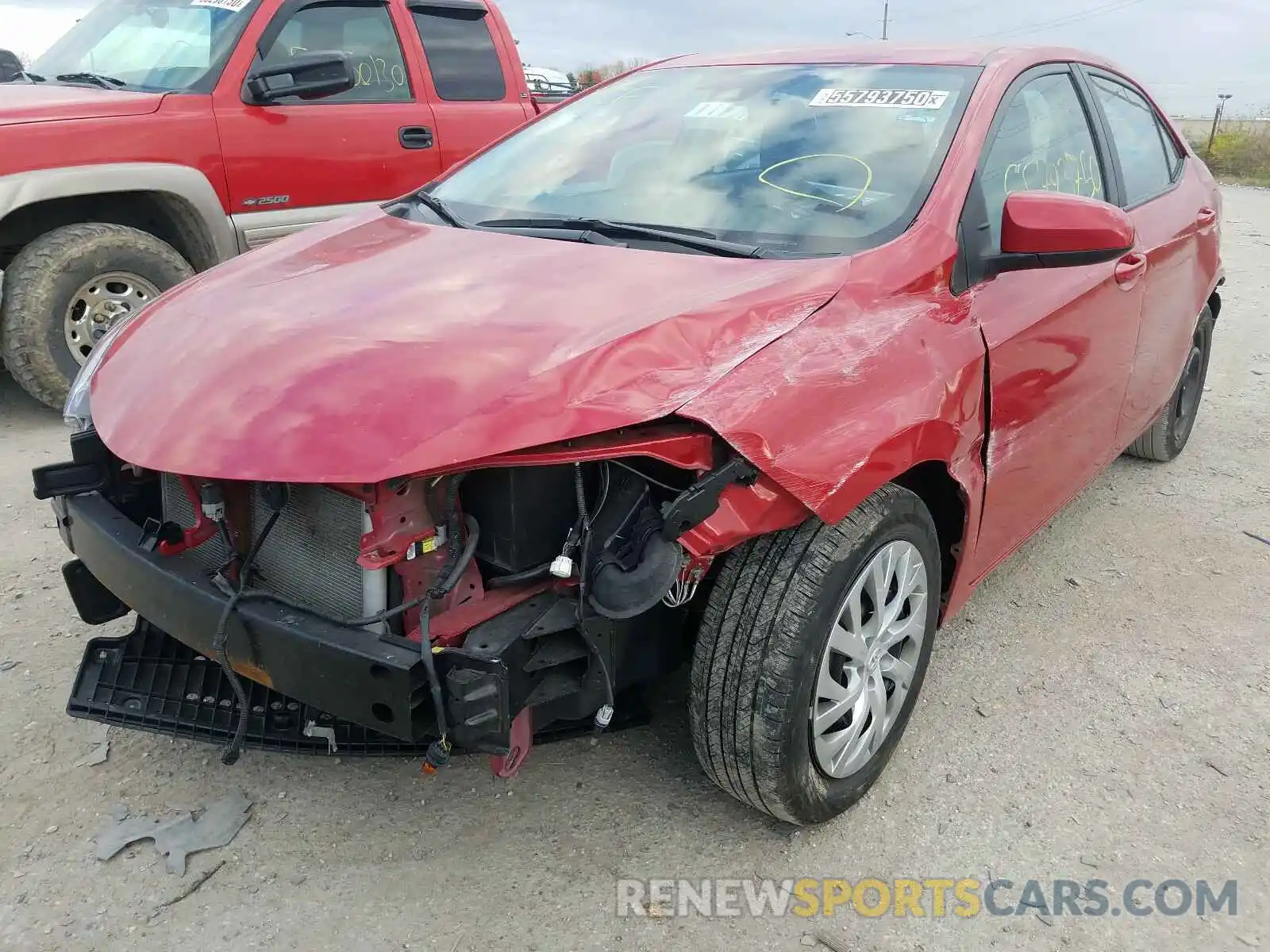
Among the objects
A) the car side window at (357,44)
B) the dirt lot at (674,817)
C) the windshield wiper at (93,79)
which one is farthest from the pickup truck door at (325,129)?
the dirt lot at (674,817)

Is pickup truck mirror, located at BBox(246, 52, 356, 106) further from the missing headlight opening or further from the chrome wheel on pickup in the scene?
the missing headlight opening

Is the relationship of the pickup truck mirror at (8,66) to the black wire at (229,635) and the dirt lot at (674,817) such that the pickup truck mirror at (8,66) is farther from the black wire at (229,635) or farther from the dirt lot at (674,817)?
the black wire at (229,635)

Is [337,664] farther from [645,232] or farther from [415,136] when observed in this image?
[415,136]

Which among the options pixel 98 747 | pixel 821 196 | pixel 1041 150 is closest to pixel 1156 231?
pixel 1041 150

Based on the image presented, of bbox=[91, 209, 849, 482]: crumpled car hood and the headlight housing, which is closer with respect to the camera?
bbox=[91, 209, 849, 482]: crumpled car hood

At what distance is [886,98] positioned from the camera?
2.76 meters

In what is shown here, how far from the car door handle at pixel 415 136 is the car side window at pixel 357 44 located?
0.18 metres

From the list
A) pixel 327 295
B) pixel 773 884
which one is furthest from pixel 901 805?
pixel 327 295

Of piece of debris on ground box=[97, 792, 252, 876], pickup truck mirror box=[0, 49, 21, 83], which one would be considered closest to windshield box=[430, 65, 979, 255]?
piece of debris on ground box=[97, 792, 252, 876]

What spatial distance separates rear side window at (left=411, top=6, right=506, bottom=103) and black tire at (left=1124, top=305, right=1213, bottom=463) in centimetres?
404

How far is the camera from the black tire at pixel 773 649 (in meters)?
2.08

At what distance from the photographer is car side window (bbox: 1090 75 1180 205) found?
3.46m

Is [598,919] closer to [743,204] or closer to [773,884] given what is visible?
[773,884]

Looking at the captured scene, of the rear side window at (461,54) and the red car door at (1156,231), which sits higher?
the rear side window at (461,54)
